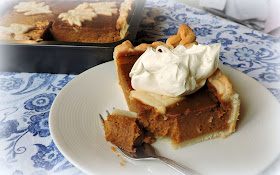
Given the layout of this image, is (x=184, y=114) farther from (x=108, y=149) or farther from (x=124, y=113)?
(x=108, y=149)

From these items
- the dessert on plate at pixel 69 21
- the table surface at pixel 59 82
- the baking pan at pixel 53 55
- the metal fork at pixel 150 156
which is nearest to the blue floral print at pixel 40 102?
the table surface at pixel 59 82

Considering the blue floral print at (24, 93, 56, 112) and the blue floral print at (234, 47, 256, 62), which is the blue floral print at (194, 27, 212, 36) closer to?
the blue floral print at (234, 47, 256, 62)

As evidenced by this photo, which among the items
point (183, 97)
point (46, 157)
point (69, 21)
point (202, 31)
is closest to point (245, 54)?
point (202, 31)

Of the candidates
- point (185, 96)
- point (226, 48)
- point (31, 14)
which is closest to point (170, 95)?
point (185, 96)

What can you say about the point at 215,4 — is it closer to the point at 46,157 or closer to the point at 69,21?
the point at 69,21

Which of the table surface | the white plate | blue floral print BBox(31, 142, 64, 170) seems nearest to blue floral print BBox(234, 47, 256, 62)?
the table surface
